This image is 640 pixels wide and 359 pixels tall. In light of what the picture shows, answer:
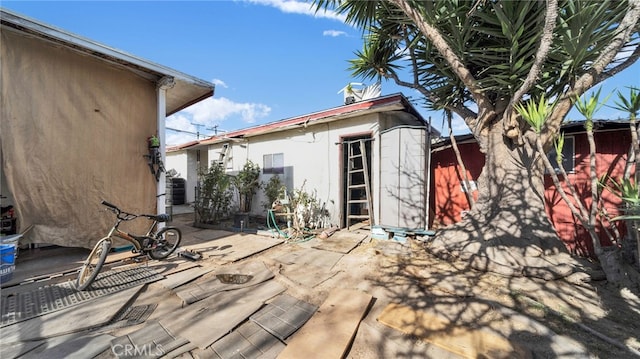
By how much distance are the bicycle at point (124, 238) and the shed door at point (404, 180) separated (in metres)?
4.34

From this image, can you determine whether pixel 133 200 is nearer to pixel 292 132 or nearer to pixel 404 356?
pixel 292 132

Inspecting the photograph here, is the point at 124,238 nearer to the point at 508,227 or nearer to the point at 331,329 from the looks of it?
the point at 331,329

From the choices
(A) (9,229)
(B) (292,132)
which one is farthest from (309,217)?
(A) (9,229)

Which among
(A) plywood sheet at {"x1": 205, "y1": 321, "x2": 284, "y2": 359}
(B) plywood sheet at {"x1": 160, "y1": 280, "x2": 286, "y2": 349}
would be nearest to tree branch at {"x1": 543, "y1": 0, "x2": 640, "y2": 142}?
(A) plywood sheet at {"x1": 205, "y1": 321, "x2": 284, "y2": 359}

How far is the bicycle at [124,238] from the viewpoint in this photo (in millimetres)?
2938

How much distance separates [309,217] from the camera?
616cm

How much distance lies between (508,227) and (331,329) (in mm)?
3456

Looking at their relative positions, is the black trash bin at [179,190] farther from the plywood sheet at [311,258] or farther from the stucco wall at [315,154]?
the plywood sheet at [311,258]

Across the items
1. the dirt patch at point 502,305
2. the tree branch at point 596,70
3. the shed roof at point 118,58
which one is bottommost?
the dirt patch at point 502,305

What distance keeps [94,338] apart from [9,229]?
11.5ft

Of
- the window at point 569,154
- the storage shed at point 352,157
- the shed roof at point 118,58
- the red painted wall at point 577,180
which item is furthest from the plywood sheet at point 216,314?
the window at point 569,154

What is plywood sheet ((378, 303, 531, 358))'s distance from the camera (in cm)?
188

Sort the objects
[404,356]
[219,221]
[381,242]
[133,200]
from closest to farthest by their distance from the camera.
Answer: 1. [404,356]
2. [133,200]
3. [381,242]
4. [219,221]

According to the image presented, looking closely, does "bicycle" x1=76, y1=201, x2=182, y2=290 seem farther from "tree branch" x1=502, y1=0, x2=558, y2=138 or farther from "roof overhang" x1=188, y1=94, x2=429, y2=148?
"tree branch" x1=502, y1=0, x2=558, y2=138
